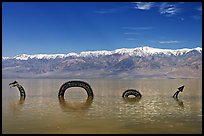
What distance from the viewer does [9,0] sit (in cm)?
923

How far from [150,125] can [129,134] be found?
2.47 metres

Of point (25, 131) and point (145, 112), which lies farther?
point (145, 112)

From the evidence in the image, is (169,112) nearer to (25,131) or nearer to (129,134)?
(129,134)

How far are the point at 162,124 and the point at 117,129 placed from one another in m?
2.63

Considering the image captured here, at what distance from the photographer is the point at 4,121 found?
16.7m

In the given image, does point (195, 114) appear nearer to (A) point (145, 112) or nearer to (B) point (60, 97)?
(A) point (145, 112)

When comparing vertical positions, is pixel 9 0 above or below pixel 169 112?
above

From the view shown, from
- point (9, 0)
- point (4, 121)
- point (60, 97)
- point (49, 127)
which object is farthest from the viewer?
point (60, 97)

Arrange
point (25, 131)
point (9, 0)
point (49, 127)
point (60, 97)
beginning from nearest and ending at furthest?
1. point (9, 0)
2. point (25, 131)
3. point (49, 127)
4. point (60, 97)

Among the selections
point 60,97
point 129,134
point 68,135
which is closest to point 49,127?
point 68,135

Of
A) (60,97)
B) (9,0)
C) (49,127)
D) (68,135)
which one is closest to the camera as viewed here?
(9,0)

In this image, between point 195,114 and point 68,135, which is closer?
point 68,135

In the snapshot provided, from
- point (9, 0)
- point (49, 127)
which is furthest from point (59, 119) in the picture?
point (9, 0)

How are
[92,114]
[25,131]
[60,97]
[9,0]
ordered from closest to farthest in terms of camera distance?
[9,0]
[25,131]
[92,114]
[60,97]
